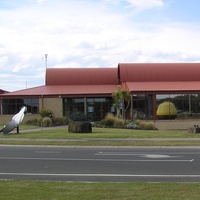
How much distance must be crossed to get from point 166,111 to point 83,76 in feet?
46.3

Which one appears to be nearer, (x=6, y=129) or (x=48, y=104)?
(x=6, y=129)

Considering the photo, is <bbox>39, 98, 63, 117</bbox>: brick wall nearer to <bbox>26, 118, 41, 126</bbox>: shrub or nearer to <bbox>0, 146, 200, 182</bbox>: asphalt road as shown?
<bbox>26, 118, 41, 126</bbox>: shrub

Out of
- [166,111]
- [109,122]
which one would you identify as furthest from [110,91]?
[109,122]

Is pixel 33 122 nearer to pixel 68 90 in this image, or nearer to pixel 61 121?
pixel 61 121

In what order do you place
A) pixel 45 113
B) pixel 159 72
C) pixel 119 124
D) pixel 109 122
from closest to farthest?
pixel 119 124 < pixel 109 122 < pixel 45 113 < pixel 159 72

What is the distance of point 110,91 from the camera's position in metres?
47.9

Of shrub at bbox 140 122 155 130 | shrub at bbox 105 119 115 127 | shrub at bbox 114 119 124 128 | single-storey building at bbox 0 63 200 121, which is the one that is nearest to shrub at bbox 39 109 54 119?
single-storey building at bbox 0 63 200 121

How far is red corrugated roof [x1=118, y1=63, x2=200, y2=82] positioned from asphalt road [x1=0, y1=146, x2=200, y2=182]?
3222 cm

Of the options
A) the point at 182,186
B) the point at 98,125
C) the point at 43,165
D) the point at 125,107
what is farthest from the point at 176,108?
the point at 182,186

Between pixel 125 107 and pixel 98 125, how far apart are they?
882 centimetres

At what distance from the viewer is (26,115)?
45.7m

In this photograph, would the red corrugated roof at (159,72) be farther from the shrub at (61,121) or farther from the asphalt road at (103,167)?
the asphalt road at (103,167)

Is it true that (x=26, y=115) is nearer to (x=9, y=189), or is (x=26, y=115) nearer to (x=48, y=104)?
(x=48, y=104)

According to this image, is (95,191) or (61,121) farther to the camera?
(61,121)
